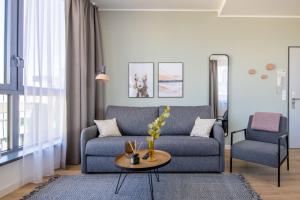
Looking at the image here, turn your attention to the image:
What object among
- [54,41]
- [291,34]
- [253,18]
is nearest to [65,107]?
[54,41]

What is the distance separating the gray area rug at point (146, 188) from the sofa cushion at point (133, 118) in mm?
826

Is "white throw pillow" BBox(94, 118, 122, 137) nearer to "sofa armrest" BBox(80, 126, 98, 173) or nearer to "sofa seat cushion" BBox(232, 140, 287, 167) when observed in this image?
"sofa armrest" BBox(80, 126, 98, 173)

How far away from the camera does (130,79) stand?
4062 mm

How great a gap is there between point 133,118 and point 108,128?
1.54 ft

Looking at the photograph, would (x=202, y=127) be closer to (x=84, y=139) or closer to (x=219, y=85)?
(x=219, y=85)

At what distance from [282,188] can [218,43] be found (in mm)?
2647

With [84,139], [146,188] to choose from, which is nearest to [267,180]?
[146,188]

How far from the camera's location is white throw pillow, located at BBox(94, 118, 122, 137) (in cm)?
324

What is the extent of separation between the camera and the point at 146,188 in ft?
8.06

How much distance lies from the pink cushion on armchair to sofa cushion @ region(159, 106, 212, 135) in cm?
70

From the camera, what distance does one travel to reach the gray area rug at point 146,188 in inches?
89.1

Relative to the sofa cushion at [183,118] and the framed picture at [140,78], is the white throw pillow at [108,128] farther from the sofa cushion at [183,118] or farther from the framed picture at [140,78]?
the framed picture at [140,78]

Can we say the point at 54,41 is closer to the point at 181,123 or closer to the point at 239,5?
the point at 181,123

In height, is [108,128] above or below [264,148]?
above
